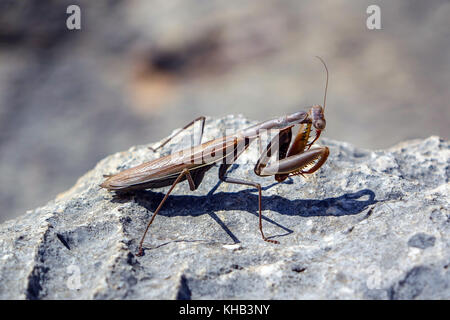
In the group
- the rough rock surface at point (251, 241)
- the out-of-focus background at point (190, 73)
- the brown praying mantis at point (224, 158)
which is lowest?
the rough rock surface at point (251, 241)

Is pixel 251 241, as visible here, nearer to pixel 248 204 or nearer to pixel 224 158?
pixel 248 204

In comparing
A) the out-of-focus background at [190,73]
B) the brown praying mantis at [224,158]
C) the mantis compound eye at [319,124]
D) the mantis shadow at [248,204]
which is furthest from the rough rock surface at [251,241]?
the out-of-focus background at [190,73]

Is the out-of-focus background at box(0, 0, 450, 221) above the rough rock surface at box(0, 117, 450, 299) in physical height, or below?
above

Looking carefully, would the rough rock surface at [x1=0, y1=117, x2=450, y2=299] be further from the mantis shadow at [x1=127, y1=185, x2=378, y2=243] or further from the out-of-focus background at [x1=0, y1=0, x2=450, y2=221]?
the out-of-focus background at [x1=0, y1=0, x2=450, y2=221]

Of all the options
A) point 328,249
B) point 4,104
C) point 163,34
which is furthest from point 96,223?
point 163,34

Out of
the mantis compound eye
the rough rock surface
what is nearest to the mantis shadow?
the rough rock surface

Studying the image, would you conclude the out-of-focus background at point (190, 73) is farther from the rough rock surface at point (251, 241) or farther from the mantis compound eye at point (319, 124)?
the mantis compound eye at point (319, 124)

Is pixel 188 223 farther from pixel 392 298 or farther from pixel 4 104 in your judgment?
pixel 4 104
